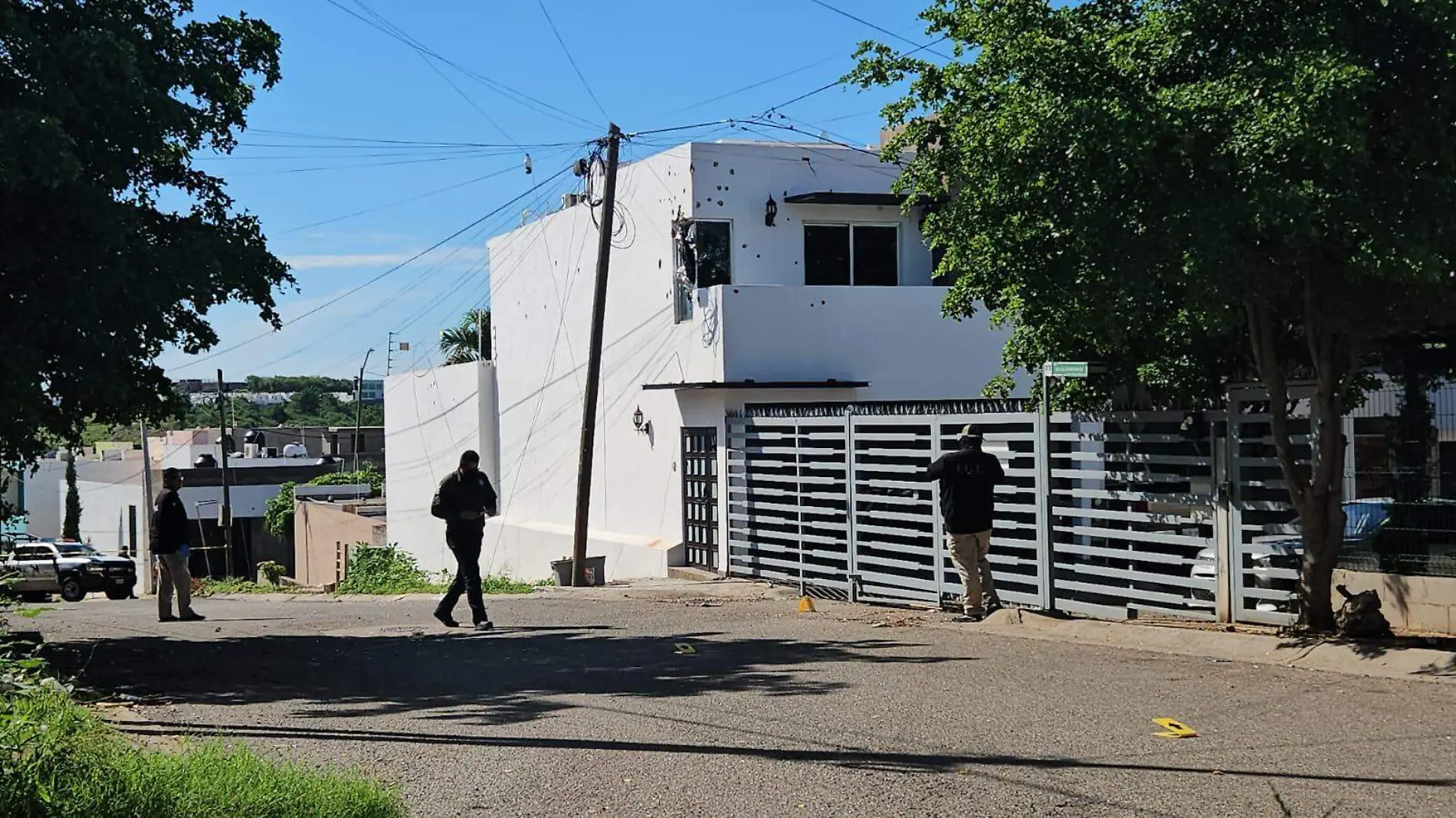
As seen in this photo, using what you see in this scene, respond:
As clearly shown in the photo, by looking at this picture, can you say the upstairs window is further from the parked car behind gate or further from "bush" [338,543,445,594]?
the parked car behind gate

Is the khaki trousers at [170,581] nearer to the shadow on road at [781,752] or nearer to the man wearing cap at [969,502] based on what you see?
the shadow on road at [781,752]

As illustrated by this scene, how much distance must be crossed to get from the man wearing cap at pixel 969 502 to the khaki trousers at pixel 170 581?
29.6 feet

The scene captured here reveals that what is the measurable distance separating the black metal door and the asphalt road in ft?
29.4

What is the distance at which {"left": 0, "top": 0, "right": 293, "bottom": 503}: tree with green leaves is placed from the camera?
36.4 feet

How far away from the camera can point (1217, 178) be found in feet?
32.8

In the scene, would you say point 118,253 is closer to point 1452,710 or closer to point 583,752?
point 583,752

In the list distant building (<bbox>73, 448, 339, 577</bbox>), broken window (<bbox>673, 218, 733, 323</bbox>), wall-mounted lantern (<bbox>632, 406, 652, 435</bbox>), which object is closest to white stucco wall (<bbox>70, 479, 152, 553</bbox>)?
distant building (<bbox>73, 448, 339, 577</bbox>)

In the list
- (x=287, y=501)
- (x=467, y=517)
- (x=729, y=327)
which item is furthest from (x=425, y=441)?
(x=467, y=517)

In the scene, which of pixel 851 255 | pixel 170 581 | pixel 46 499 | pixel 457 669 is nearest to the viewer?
pixel 457 669

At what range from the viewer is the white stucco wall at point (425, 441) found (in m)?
35.7

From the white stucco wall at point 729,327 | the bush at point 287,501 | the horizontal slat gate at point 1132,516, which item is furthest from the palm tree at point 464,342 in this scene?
the horizontal slat gate at point 1132,516

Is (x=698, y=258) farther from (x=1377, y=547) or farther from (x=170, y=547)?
(x=1377, y=547)

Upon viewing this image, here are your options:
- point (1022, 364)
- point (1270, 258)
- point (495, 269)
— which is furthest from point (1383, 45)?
point (495, 269)

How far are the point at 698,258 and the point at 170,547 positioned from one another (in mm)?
10502
